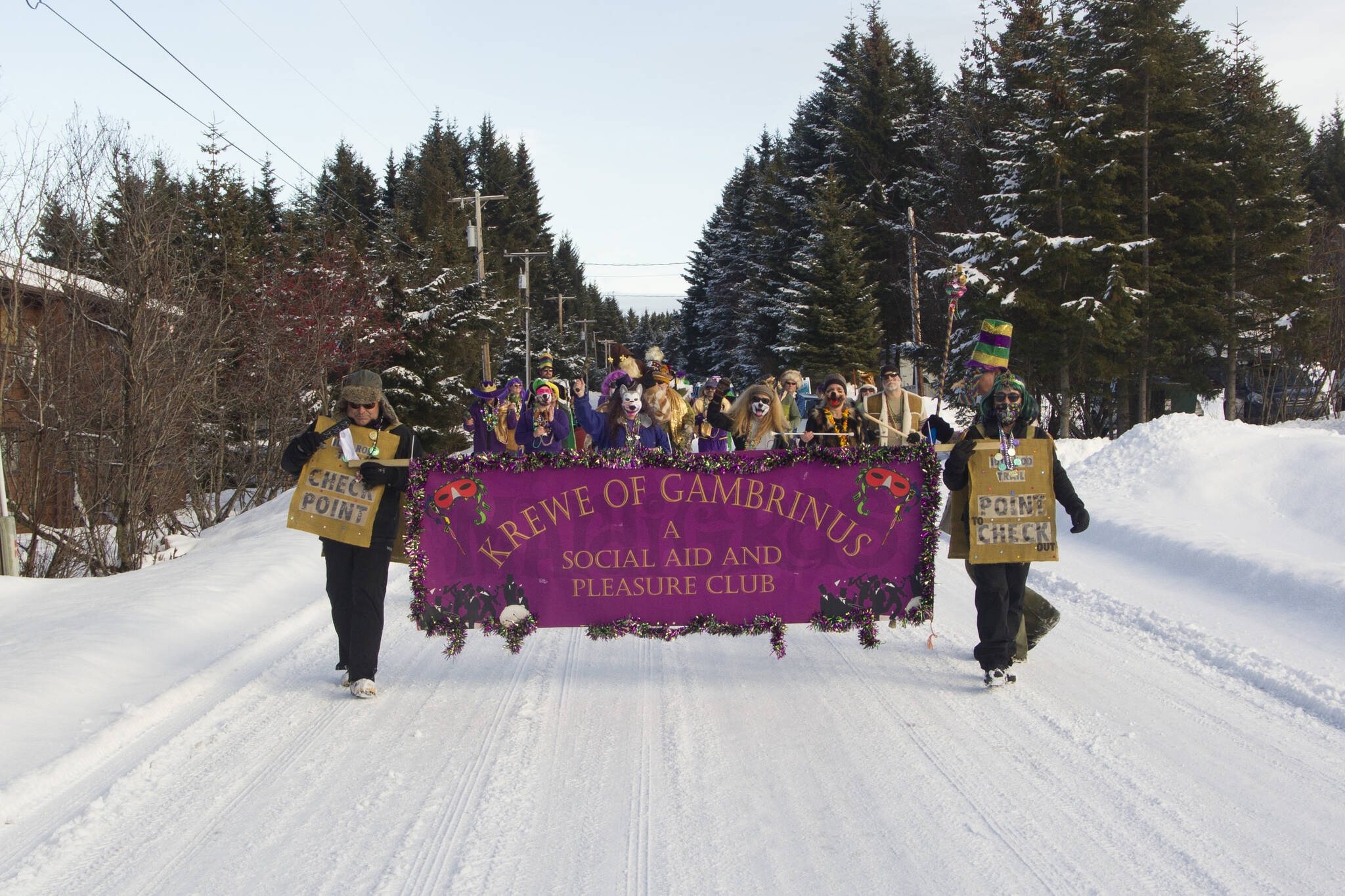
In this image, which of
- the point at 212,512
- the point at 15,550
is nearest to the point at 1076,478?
the point at 15,550

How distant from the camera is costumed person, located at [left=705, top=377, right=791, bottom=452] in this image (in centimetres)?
823

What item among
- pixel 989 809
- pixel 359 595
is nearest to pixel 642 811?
pixel 989 809

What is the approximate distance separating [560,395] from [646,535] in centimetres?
409

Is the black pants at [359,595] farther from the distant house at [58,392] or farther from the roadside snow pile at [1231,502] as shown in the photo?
the distant house at [58,392]

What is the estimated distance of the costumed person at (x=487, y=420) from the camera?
9.98m

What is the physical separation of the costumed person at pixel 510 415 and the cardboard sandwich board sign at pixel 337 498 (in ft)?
12.5

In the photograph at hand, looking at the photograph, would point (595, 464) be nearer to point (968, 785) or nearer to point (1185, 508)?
point (968, 785)

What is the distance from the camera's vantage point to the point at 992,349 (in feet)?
19.0

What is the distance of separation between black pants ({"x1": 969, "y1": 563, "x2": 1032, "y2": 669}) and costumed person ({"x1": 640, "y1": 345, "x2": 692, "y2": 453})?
9.56ft

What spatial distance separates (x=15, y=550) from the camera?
11.4 meters

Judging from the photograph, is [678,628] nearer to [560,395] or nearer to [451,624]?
[451,624]

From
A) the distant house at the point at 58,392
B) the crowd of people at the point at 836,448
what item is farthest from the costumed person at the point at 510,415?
the distant house at the point at 58,392

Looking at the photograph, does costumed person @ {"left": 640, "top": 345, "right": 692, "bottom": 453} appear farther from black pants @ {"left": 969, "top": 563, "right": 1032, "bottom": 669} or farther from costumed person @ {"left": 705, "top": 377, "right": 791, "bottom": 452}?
black pants @ {"left": 969, "top": 563, "right": 1032, "bottom": 669}

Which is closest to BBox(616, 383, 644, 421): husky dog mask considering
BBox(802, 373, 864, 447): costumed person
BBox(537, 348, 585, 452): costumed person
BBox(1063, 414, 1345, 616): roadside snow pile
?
BBox(537, 348, 585, 452): costumed person
